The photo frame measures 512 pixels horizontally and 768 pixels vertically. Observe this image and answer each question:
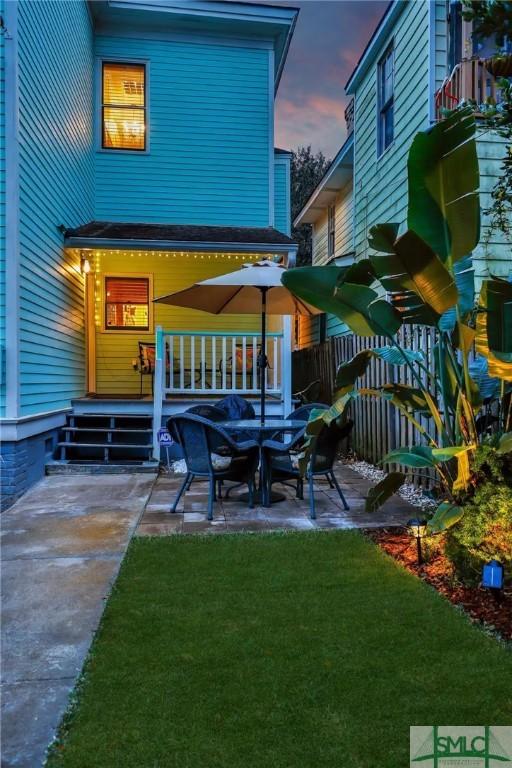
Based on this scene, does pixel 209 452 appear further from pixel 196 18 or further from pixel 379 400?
pixel 196 18

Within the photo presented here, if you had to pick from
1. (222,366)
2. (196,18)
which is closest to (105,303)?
(222,366)

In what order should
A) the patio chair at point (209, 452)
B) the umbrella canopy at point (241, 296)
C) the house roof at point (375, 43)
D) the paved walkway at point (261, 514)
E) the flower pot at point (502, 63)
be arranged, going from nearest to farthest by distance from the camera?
1. the flower pot at point (502, 63)
2. the paved walkway at point (261, 514)
3. the patio chair at point (209, 452)
4. the umbrella canopy at point (241, 296)
5. the house roof at point (375, 43)

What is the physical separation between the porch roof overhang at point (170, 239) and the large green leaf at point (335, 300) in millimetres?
5850

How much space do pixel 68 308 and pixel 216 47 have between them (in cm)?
663

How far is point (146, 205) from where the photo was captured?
1101 centimetres

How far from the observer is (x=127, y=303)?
11180mm

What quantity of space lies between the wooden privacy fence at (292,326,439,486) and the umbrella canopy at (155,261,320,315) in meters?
1.39

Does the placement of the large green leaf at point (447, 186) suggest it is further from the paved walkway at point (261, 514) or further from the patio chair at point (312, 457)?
the paved walkway at point (261, 514)

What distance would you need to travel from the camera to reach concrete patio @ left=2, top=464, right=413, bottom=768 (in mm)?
2375

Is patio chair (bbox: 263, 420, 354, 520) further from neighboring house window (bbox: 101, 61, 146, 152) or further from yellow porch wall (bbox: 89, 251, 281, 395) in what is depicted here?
neighboring house window (bbox: 101, 61, 146, 152)

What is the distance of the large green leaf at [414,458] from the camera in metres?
3.80

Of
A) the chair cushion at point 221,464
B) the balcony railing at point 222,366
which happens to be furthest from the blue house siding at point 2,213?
the balcony railing at point 222,366

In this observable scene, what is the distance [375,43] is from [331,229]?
239 inches

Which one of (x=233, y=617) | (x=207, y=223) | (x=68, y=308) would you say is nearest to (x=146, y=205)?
(x=207, y=223)
